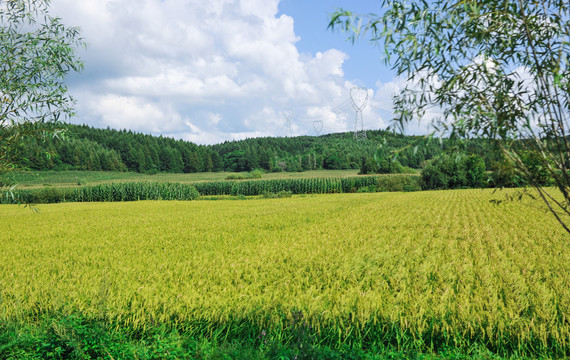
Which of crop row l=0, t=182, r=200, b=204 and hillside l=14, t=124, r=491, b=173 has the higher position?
hillside l=14, t=124, r=491, b=173

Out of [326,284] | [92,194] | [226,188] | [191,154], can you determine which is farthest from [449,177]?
[191,154]

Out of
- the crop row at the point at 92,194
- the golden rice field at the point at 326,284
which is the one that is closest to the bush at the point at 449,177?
the crop row at the point at 92,194

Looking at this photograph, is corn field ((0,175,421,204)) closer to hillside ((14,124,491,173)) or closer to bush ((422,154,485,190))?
bush ((422,154,485,190))

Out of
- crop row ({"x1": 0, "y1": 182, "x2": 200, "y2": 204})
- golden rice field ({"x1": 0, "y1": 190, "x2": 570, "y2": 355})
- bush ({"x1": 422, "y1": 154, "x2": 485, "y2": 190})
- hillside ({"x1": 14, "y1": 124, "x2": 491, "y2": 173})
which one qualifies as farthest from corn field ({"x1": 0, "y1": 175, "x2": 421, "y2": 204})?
golden rice field ({"x1": 0, "y1": 190, "x2": 570, "y2": 355})

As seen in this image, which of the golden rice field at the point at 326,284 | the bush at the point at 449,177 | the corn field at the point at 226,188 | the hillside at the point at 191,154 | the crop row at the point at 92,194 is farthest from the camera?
the hillside at the point at 191,154

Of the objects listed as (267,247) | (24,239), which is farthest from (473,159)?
(24,239)

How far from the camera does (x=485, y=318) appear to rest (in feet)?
18.3

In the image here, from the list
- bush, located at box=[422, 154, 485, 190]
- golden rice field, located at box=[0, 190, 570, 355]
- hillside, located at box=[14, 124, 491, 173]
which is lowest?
golden rice field, located at box=[0, 190, 570, 355]

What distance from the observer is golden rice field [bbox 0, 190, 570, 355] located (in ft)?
18.0

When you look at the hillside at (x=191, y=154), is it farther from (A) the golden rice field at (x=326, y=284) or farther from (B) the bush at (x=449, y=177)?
(A) the golden rice field at (x=326, y=284)

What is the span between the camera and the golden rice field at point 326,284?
5.47 meters

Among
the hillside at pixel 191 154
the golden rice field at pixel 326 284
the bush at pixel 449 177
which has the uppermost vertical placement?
the hillside at pixel 191 154

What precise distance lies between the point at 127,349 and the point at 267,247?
292 inches

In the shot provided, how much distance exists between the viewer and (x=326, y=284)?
7.67 m
